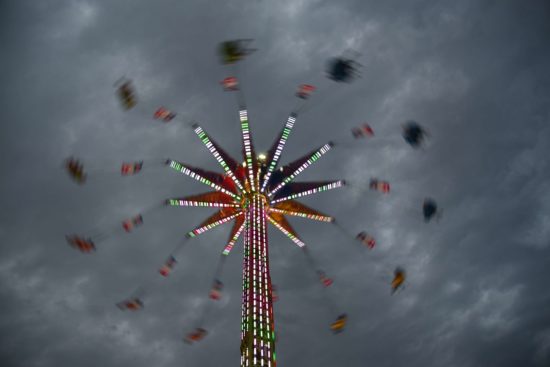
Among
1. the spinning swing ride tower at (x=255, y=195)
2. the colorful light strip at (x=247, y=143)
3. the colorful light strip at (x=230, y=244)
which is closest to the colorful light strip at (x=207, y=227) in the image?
the spinning swing ride tower at (x=255, y=195)

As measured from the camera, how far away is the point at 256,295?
95.1 feet

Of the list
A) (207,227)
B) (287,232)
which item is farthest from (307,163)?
(207,227)

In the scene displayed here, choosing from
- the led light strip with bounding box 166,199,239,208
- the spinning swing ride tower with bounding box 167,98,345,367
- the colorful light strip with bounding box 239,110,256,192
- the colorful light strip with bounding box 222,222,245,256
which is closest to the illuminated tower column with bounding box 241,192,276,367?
the spinning swing ride tower with bounding box 167,98,345,367

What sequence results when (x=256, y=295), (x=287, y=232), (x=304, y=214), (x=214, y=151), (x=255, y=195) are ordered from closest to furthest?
(x=256, y=295) < (x=214, y=151) < (x=255, y=195) < (x=304, y=214) < (x=287, y=232)

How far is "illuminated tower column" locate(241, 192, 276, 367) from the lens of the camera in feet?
89.0

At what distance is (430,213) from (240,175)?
13.8 meters

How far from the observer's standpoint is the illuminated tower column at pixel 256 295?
89.0ft

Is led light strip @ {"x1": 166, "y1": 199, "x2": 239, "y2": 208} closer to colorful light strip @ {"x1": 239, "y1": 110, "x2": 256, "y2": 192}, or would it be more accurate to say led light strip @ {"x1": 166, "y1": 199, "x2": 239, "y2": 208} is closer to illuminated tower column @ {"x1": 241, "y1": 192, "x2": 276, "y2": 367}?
illuminated tower column @ {"x1": 241, "y1": 192, "x2": 276, "y2": 367}

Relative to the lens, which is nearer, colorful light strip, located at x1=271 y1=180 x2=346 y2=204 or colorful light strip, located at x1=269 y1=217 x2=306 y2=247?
colorful light strip, located at x1=271 y1=180 x2=346 y2=204

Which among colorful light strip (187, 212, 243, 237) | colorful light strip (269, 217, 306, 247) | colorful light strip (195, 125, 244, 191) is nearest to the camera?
colorful light strip (195, 125, 244, 191)

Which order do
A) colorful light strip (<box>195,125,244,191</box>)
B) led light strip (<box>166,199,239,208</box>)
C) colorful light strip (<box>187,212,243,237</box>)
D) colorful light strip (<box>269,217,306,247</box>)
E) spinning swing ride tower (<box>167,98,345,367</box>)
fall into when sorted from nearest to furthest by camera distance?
spinning swing ride tower (<box>167,98,345,367</box>)
colorful light strip (<box>195,125,244,191</box>)
led light strip (<box>166,199,239,208</box>)
colorful light strip (<box>187,212,243,237</box>)
colorful light strip (<box>269,217,306,247</box>)

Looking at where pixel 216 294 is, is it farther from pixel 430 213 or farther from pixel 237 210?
pixel 430 213

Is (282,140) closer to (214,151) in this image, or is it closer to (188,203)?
(214,151)

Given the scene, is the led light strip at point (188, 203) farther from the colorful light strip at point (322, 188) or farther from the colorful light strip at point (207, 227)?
the colorful light strip at point (322, 188)
